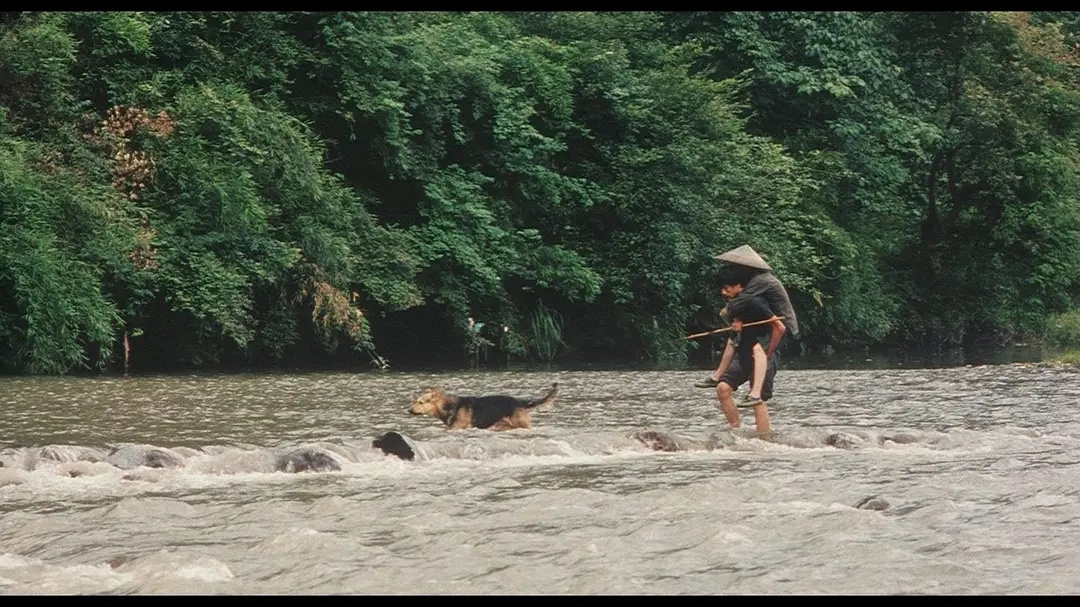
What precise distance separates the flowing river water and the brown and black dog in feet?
0.78

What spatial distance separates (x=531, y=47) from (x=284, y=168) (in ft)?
30.7

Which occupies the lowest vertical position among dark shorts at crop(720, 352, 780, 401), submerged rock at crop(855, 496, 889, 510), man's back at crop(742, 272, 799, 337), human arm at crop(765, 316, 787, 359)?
submerged rock at crop(855, 496, 889, 510)

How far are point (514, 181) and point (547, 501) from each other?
23.9 m

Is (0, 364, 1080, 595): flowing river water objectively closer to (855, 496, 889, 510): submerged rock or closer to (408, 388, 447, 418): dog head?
(855, 496, 889, 510): submerged rock

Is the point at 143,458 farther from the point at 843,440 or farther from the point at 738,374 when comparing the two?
the point at 843,440

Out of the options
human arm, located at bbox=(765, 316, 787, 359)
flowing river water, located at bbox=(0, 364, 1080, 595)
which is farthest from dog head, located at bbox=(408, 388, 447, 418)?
human arm, located at bbox=(765, 316, 787, 359)

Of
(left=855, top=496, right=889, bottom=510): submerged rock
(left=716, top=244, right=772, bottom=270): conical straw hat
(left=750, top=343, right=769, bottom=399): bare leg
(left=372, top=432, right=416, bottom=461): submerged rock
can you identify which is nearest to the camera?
(left=855, top=496, right=889, bottom=510): submerged rock

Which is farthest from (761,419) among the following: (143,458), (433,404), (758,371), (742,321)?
(143,458)

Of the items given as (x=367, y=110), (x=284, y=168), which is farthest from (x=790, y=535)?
(x=367, y=110)

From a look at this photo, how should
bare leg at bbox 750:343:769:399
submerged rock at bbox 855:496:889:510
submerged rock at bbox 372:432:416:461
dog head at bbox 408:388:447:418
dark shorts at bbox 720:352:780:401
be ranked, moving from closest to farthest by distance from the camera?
submerged rock at bbox 855:496:889:510 → submerged rock at bbox 372:432:416:461 → bare leg at bbox 750:343:769:399 → dark shorts at bbox 720:352:780:401 → dog head at bbox 408:388:447:418

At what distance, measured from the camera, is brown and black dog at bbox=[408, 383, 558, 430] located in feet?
49.8

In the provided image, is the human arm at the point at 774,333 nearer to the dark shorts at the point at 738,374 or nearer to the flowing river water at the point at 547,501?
the dark shorts at the point at 738,374

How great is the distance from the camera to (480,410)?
49.9ft

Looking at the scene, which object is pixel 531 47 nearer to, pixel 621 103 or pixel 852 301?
pixel 621 103
